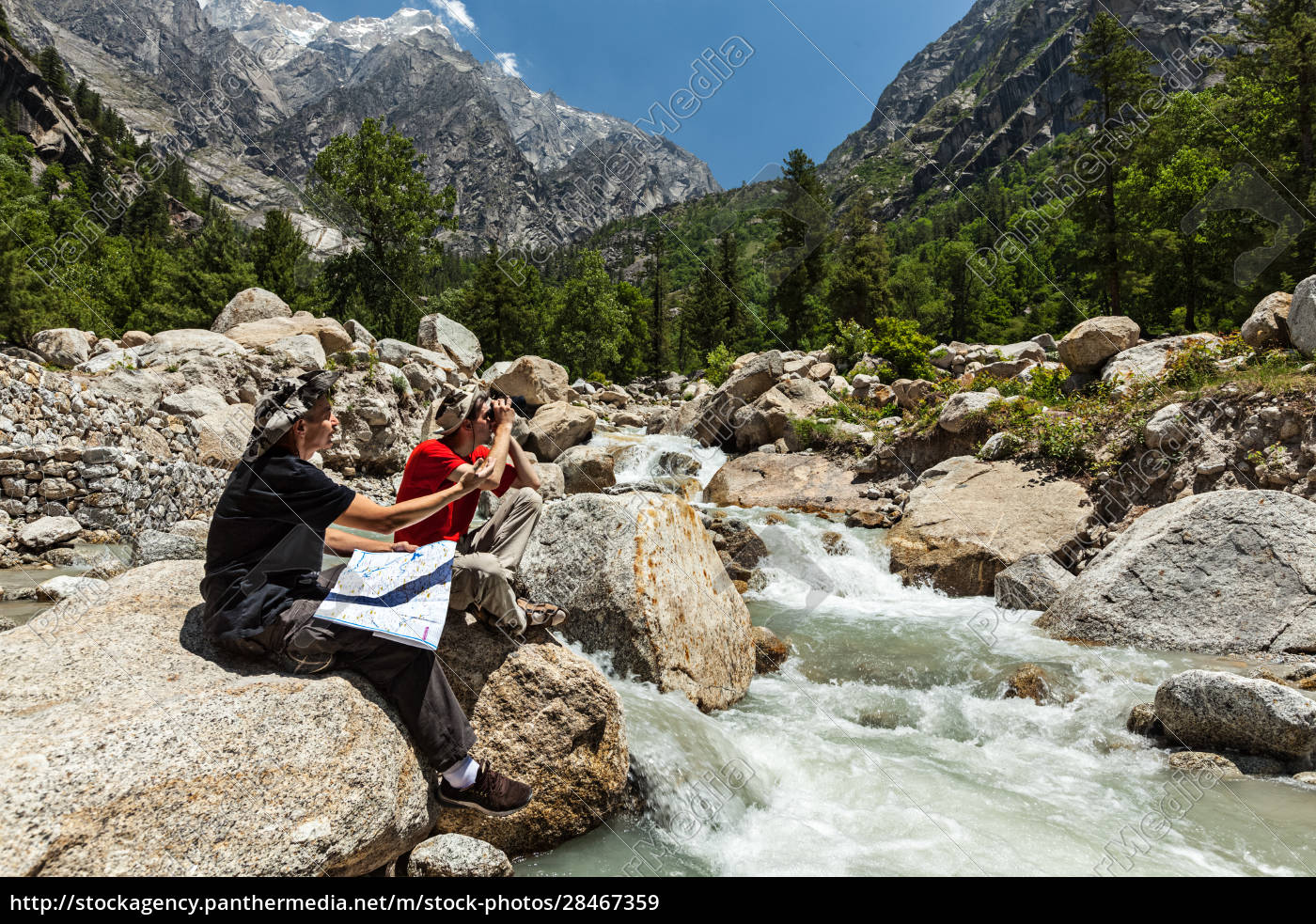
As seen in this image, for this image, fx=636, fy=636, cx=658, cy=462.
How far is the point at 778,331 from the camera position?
212 feet

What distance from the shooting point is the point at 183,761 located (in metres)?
2.83

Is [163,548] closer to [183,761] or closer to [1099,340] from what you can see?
A: [183,761]

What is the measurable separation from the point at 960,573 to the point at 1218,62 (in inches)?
1001

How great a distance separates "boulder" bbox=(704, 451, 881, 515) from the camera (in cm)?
1522

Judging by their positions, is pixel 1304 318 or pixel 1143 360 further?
pixel 1143 360

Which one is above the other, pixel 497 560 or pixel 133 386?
pixel 133 386

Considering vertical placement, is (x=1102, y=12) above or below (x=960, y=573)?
above

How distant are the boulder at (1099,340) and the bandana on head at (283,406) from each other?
18.4 meters

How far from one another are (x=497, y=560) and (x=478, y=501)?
0.54 m

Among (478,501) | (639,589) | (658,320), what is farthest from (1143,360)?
(658,320)

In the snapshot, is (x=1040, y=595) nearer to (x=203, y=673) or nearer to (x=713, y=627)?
(x=713, y=627)

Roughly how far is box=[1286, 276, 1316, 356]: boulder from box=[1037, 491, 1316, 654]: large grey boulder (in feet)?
13.6
